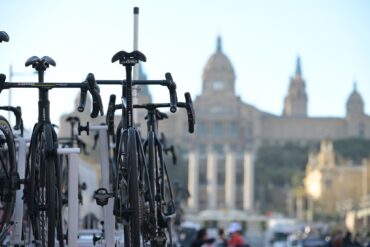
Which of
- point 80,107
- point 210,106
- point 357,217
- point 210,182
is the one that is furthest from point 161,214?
point 210,106

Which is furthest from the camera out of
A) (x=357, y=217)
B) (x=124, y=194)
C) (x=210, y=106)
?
(x=210, y=106)

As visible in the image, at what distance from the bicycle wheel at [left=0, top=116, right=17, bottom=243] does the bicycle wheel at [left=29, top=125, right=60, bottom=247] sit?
0.15 metres

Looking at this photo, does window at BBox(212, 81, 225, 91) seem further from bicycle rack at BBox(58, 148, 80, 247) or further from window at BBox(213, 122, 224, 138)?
bicycle rack at BBox(58, 148, 80, 247)

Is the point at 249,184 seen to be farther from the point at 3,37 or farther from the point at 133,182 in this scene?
the point at 133,182

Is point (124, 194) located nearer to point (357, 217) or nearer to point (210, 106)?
point (357, 217)

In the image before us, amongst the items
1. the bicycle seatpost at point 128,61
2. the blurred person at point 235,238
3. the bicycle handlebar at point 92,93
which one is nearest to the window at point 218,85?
the blurred person at point 235,238

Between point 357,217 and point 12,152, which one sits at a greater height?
point 12,152

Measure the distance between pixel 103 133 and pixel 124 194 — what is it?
801mm

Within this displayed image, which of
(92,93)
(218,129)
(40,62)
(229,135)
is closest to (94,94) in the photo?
(92,93)

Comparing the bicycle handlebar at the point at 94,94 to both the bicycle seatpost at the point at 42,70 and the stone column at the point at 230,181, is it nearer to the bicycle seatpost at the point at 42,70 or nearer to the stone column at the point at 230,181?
the bicycle seatpost at the point at 42,70

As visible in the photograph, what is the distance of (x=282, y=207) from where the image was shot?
544 feet

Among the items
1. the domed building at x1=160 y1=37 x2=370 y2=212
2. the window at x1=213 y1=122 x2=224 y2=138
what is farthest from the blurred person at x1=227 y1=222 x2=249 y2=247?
the window at x1=213 y1=122 x2=224 y2=138

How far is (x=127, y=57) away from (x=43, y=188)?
91cm

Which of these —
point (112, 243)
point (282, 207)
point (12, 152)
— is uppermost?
point (12, 152)
